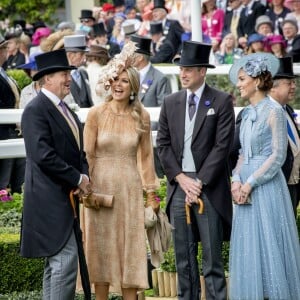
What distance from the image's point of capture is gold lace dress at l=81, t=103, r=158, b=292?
10625 mm

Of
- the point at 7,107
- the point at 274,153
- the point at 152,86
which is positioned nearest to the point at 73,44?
the point at 7,107

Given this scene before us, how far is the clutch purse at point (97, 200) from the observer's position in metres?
10.5

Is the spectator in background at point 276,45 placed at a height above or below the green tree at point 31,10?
above

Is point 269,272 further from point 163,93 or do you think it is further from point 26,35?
point 26,35

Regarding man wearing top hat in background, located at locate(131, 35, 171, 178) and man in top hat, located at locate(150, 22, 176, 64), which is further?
man in top hat, located at locate(150, 22, 176, 64)

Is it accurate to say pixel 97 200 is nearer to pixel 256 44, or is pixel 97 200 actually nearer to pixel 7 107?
A: pixel 7 107

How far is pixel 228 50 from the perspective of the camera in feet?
66.5

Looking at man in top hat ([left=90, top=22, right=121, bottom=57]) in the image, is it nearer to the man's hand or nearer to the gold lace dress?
the gold lace dress

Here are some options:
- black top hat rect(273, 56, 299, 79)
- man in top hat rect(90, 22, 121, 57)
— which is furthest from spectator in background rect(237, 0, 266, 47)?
black top hat rect(273, 56, 299, 79)

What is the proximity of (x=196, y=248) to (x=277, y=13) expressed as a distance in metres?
10.9

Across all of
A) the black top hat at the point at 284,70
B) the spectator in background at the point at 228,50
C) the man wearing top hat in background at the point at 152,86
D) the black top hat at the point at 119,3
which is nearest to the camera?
the black top hat at the point at 284,70

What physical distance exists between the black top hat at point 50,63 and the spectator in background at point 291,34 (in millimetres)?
9097

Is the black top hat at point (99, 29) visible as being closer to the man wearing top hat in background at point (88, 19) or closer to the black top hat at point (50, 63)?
the man wearing top hat in background at point (88, 19)

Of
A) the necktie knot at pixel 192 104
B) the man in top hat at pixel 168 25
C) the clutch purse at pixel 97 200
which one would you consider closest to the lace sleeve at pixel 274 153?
the necktie knot at pixel 192 104
